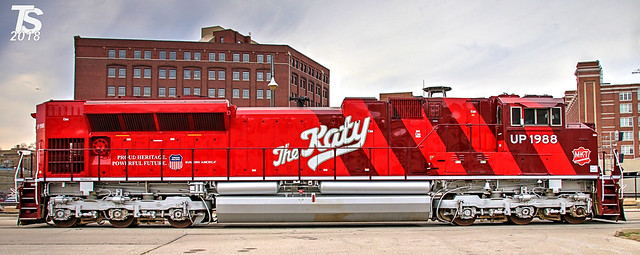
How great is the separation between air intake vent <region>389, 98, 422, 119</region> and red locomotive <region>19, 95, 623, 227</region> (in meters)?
0.03

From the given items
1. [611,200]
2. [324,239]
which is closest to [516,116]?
[611,200]

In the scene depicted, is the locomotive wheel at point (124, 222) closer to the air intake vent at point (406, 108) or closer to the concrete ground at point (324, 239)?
the concrete ground at point (324, 239)

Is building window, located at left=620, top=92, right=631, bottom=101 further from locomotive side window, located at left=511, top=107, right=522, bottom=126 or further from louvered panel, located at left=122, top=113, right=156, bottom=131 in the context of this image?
louvered panel, located at left=122, top=113, right=156, bottom=131

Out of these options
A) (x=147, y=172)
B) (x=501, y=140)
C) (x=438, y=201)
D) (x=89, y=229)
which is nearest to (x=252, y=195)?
(x=147, y=172)

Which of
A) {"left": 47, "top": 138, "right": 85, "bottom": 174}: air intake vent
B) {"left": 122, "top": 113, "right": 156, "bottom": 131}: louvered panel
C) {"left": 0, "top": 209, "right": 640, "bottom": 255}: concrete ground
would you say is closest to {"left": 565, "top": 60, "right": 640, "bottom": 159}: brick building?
{"left": 0, "top": 209, "right": 640, "bottom": 255}: concrete ground

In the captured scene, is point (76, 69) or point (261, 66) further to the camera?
point (261, 66)

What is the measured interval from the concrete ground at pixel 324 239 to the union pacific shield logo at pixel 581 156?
5.43ft

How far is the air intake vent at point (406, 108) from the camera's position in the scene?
13.6m

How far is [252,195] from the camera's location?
1306 cm

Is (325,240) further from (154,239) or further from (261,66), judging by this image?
(261,66)

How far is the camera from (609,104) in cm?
8631

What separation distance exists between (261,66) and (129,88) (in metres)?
20.0

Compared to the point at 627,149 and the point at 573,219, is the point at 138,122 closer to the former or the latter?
the point at 573,219

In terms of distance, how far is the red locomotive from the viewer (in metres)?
13.0
